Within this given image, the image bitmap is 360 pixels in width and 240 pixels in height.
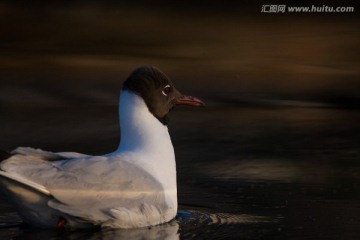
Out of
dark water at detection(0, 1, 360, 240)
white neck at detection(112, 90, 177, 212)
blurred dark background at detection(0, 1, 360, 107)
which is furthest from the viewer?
blurred dark background at detection(0, 1, 360, 107)

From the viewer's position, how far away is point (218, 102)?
520 inches

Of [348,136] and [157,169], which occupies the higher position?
[348,136]

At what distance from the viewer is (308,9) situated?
709 inches

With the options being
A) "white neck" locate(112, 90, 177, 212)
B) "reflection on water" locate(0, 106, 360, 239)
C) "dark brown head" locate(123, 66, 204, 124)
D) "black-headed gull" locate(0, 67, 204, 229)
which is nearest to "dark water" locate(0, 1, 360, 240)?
"reflection on water" locate(0, 106, 360, 239)

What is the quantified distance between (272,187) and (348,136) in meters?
2.59

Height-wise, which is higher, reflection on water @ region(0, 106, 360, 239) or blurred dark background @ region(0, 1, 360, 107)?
blurred dark background @ region(0, 1, 360, 107)

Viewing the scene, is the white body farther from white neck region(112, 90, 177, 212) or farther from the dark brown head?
the dark brown head

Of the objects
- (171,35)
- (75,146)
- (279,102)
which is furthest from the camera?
(171,35)

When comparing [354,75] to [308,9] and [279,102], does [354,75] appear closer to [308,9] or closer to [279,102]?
[279,102]

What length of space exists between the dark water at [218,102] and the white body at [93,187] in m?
0.11

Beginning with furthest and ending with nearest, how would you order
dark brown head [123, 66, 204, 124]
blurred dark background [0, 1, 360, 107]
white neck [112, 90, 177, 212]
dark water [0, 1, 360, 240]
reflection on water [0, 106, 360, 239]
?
1. blurred dark background [0, 1, 360, 107]
2. dark water [0, 1, 360, 240]
3. dark brown head [123, 66, 204, 124]
4. white neck [112, 90, 177, 212]
5. reflection on water [0, 106, 360, 239]

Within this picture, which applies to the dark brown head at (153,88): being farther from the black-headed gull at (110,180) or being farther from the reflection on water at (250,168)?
the reflection on water at (250,168)

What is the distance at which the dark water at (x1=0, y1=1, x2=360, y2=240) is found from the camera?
811cm

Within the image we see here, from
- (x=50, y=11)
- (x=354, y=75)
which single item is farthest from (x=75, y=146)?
(x=50, y=11)
